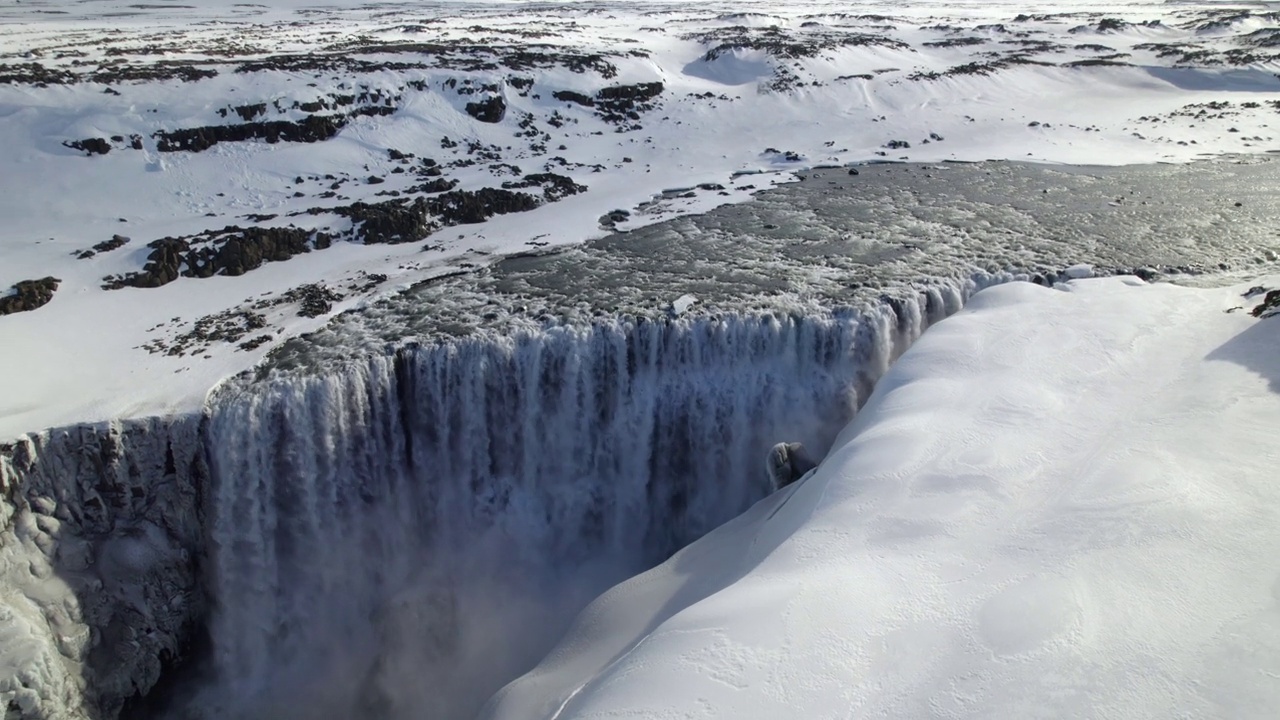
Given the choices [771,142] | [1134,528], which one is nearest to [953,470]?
[1134,528]

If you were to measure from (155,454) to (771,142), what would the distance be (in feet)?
82.3

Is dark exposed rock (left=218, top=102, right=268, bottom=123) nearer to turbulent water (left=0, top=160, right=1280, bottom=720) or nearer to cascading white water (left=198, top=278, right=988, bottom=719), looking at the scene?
turbulent water (left=0, top=160, right=1280, bottom=720)

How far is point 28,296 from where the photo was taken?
17109mm

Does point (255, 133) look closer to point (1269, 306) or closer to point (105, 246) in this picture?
point (105, 246)

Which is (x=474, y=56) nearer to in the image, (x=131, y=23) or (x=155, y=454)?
(x=155, y=454)

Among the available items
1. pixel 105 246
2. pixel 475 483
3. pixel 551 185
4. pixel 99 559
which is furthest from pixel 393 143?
pixel 99 559

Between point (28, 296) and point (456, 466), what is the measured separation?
1103 cm

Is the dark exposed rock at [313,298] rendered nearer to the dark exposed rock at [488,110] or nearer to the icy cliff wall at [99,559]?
the icy cliff wall at [99,559]

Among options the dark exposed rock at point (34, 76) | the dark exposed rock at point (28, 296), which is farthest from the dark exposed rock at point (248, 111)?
the dark exposed rock at point (28, 296)

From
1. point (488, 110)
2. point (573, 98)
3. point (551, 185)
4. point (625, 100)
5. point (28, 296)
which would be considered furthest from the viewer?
point (625, 100)

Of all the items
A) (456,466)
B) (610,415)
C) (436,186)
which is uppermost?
(436,186)

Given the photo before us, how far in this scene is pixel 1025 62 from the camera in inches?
1580

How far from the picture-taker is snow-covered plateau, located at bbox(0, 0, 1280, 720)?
7766 mm

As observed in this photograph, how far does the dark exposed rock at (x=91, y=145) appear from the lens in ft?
77.9
